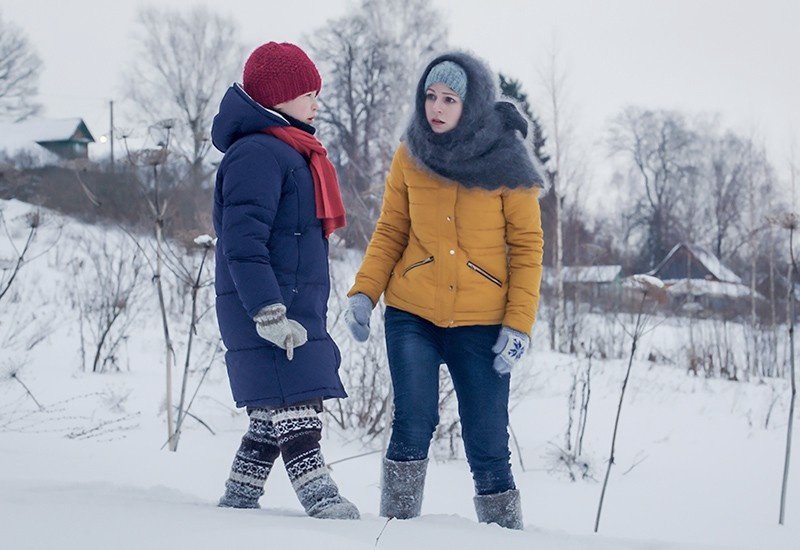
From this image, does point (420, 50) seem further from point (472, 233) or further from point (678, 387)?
point (472, 233)

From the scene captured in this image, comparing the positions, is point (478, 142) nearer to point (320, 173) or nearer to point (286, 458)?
point (320, 173)

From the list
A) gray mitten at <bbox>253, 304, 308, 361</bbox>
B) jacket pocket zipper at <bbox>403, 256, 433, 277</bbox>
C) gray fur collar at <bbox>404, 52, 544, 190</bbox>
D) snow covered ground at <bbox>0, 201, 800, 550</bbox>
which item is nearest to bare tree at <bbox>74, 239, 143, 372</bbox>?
snow covered ground at <bbox>0, 201, 800, 550</bbox>

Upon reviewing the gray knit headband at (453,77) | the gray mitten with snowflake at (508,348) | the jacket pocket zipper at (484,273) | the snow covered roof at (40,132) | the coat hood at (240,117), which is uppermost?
the snow covered roof at (40,132)

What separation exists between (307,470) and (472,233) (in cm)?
95

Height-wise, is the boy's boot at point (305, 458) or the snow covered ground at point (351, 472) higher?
the boy's boot at point (305, 458)

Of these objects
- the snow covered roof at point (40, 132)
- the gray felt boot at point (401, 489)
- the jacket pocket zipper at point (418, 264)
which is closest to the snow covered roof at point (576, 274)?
the jacket pocket zipper at point (418, 264)

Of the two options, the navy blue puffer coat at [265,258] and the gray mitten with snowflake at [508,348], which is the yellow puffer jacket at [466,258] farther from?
the navy blue puffer coat at [265,258]

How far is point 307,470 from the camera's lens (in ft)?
7.44

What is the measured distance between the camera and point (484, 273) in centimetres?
263

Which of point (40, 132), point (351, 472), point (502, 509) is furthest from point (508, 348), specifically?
point (40, 132)

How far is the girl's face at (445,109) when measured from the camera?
8.72 feet

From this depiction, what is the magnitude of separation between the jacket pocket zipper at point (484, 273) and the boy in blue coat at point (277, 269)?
18.8 inches

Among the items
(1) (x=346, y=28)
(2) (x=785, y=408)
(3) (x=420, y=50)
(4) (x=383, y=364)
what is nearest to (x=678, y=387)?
(2) (x=785, y=408)

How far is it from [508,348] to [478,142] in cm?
70
